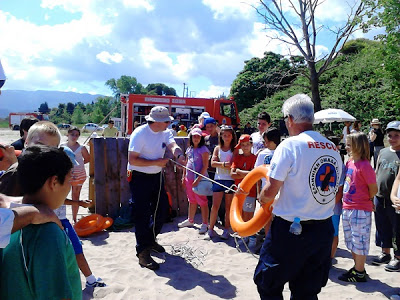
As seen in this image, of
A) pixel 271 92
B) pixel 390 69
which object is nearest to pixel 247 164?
pixel 390 69

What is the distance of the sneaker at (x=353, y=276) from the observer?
3852 mm

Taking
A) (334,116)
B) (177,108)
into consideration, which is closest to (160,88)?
(177,108)

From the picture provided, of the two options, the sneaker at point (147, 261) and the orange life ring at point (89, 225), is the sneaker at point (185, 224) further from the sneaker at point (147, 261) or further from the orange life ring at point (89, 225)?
the sneaker at point (147, 261)

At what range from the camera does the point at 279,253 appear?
2418 mm

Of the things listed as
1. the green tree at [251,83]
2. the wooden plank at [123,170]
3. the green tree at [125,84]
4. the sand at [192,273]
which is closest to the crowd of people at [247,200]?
the sand at [192,273]

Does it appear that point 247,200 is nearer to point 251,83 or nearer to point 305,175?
point 305,175

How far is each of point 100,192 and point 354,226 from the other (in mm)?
4210

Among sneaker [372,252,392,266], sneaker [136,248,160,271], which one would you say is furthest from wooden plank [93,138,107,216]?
sneaker [372,252,392,266]

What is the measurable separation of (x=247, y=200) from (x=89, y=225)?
Result: 256cm

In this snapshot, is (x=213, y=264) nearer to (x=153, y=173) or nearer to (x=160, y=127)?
(x=153, y=173)

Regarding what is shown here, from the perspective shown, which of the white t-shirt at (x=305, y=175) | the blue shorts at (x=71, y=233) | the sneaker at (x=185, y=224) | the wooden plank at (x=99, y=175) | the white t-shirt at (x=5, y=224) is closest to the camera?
the white t-shirt at (x=5, y=224)

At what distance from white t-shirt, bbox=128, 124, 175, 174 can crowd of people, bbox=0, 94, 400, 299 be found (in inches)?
0.5

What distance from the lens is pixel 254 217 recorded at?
2998mm

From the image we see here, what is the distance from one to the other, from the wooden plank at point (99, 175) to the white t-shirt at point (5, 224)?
495 centimetres
